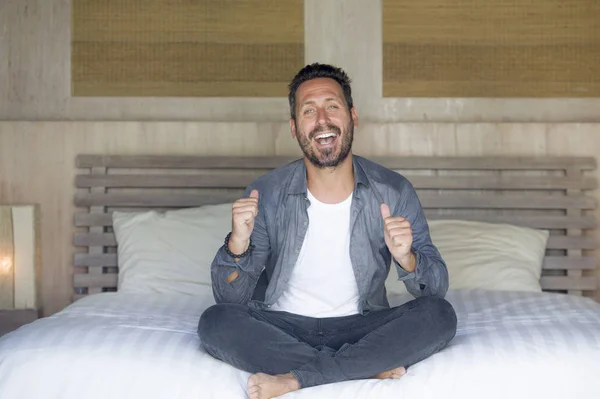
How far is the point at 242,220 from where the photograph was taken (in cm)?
234

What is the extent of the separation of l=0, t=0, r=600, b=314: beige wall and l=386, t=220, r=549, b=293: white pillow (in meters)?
0.45

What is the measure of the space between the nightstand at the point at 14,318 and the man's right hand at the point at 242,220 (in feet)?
5.67

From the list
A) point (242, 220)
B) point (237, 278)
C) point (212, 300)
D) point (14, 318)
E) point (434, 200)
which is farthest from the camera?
point (434, 200)

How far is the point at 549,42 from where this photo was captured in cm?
399

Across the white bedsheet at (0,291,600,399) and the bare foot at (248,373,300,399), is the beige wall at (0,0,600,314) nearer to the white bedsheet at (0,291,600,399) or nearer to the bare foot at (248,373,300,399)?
the white bedsheet at (0,291,600,399)

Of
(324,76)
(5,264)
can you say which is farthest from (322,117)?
(5,264)

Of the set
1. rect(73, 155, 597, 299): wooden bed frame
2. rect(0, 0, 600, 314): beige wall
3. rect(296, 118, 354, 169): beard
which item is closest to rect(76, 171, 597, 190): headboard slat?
rect(73, 155, 597, 299): wooden bed frame

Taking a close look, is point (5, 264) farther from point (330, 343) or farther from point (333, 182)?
point (330, 343)

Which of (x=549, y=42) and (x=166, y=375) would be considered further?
(x=549, y=42)

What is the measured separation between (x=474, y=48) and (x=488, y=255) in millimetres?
1084

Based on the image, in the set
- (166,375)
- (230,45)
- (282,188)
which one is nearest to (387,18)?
(230,45)

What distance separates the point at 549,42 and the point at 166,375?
271 centimetres

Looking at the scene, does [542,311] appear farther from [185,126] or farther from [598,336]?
[185,126]

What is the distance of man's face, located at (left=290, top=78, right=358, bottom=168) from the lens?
2.61 metres
